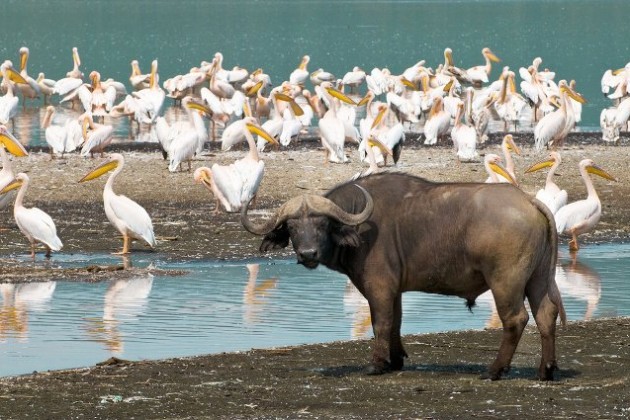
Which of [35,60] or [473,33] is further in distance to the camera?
[473,33]

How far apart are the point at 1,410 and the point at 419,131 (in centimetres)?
2020

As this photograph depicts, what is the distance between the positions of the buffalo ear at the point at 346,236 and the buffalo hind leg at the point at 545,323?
0.96 meters

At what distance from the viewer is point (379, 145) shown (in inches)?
775

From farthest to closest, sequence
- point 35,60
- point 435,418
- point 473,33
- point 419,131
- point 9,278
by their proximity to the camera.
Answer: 1. point 473,33
2. point 35,60
3. point 419,131
4. point 9,278
5. point 435,418

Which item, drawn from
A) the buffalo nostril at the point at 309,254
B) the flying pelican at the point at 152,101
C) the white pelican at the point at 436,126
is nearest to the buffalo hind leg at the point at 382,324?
the buffalo nostril at the point at 309,254

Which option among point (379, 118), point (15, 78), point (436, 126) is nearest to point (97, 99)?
point (15, 78)

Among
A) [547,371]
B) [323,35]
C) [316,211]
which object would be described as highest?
[316,211]

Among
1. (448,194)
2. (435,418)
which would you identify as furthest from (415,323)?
(435,418)

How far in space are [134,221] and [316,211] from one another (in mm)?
6311

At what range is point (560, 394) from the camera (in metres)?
7.66

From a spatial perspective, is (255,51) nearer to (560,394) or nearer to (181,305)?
(181,305)

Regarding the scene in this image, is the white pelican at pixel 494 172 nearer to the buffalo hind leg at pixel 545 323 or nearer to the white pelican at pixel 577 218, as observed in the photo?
the white pelican at pixel 577 218

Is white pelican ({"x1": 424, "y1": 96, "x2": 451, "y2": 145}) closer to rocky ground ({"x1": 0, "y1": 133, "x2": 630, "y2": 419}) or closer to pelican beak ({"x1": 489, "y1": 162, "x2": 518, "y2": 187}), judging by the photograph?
pelican beak ({"x1": 489, "y1": 162, "x2": 518, "y2": 187})

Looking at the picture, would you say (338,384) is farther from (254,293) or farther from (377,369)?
(254,293)
